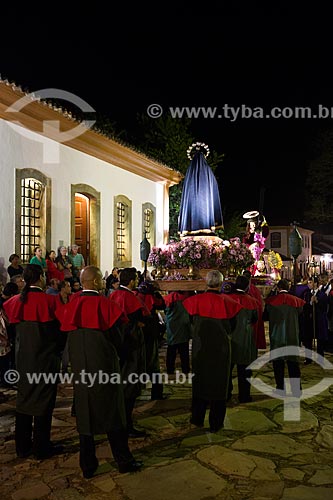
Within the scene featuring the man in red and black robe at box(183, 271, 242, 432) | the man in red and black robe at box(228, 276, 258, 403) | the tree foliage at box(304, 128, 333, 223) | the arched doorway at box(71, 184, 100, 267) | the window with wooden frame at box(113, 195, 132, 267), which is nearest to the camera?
the man in red and black robe at box(183, 271, 242, 432)

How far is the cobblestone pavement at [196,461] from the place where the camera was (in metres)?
4.44

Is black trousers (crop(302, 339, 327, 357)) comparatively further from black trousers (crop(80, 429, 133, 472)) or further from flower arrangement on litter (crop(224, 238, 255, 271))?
black trousers (crop(80, 429, 133, 472))

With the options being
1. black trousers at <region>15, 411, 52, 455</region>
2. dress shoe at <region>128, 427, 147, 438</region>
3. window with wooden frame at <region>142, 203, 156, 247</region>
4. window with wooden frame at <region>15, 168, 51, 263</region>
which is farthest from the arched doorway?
black trousers at <region>15, 411, 52, 455</region>

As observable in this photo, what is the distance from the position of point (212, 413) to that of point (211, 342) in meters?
0.77

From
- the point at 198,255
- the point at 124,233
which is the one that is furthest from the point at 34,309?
the point at 124,233

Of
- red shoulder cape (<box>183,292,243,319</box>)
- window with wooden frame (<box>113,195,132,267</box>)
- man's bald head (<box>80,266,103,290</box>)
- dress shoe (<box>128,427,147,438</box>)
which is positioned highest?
window with wooden frame (<box>113,195,132,267</box>)

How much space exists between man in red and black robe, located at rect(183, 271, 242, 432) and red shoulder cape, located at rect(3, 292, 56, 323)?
5.26ft

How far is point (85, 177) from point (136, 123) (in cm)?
1190

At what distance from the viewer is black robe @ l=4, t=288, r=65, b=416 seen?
17.1 feet

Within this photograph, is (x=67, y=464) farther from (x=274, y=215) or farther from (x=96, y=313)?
(x=274, y=215)

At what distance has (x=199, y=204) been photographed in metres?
12.0

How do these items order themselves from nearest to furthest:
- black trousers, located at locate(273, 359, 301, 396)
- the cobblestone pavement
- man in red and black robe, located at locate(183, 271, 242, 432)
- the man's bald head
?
the cobblestone pavement, the man's bald head, man in red and black robe, located at locate(183, 271, 242, 432), black trousers, located at locate(273, 359, 301, 396)

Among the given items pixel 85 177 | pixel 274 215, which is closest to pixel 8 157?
pixel 85 177

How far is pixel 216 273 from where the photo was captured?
615cm
